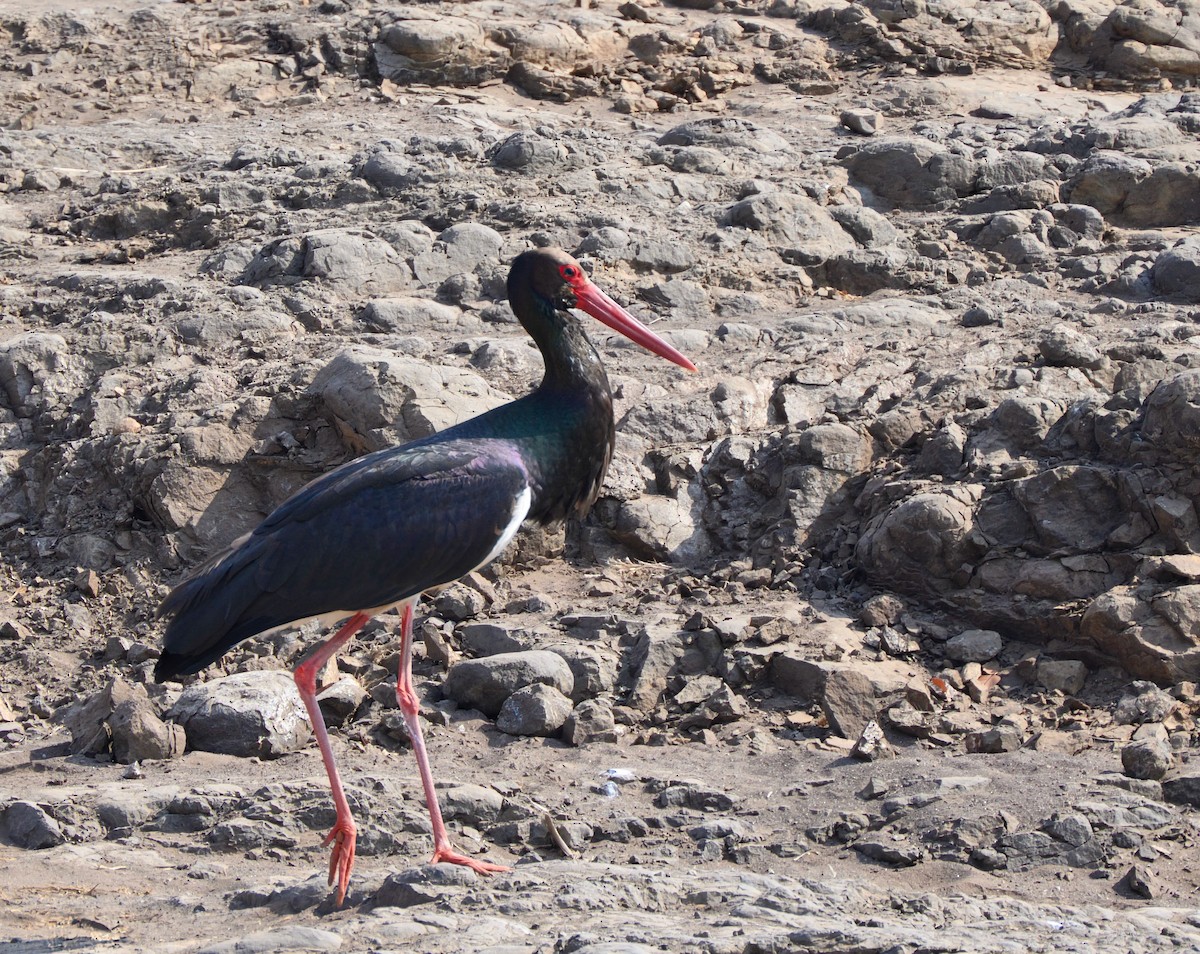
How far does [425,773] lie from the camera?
540 cm

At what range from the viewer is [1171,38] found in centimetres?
1344

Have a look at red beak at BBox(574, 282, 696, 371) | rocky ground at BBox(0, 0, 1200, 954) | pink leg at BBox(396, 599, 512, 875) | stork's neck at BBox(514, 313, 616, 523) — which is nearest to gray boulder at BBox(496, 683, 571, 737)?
rocky ground at BBox(0, 0, 1200, 954)

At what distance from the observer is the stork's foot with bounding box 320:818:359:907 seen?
4926mm

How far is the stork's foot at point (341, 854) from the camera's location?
194 inches

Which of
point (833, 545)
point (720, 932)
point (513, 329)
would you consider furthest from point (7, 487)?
point (720, 932)

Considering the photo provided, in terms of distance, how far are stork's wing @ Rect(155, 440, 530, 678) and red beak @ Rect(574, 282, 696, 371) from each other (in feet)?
3.21

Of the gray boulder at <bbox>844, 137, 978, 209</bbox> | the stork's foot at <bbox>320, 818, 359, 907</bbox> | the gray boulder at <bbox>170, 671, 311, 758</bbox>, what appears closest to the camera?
the stork's foot at <bbox>320, 818, 359, 907</bbox>

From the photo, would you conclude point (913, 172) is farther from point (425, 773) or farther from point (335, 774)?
point (335, 774)

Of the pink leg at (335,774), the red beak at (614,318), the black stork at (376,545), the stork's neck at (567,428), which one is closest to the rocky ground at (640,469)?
the pink leg at (335,774)

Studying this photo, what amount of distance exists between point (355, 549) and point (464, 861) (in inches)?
48.7

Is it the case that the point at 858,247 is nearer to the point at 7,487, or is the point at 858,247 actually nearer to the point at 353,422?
the point at 353,422

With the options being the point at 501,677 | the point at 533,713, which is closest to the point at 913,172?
the point at 501,677

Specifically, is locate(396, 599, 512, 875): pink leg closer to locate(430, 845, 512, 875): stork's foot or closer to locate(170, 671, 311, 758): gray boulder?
locate(430, 845, 512, 875): stork's foot

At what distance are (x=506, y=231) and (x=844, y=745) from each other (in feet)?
15.7
